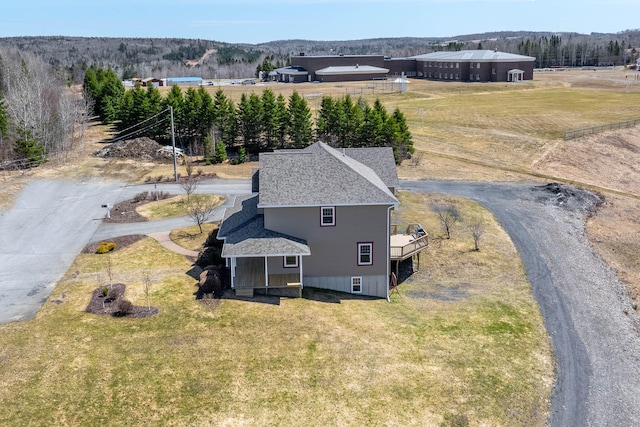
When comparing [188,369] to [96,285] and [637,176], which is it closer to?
[96,285]

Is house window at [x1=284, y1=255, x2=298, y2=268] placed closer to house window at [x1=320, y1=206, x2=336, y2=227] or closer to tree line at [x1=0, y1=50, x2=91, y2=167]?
house window at [x1=320, y1=206, x2=336, y2=227]

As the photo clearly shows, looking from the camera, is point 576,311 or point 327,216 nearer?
point 576,311

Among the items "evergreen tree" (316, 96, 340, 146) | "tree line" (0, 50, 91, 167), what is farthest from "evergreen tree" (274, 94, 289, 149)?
"tree line" (0, 50, 91, 167)

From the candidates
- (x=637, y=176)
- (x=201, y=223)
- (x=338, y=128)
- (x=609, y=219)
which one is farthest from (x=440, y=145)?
(x=201, y=223)

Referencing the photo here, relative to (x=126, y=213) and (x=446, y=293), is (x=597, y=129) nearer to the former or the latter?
(x=446, y=293)

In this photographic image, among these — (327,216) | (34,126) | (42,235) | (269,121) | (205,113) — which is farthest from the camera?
(205,113)

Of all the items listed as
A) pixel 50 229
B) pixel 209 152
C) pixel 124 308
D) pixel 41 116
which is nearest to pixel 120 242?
pixel 50 229
